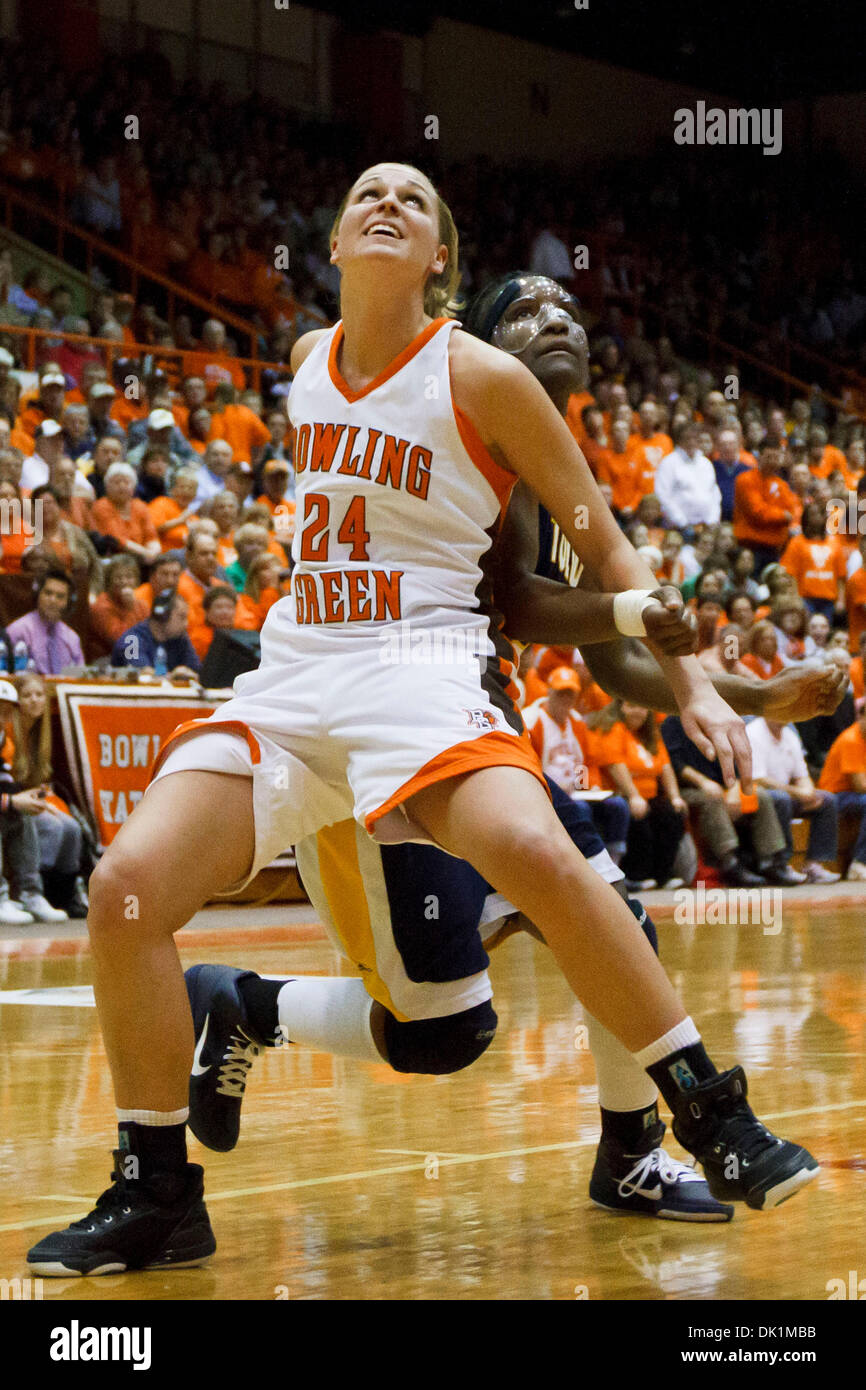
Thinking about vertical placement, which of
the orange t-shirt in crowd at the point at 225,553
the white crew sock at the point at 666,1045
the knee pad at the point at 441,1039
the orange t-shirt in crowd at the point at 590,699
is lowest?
the orange t-shirt in crowd at the point at 590,699

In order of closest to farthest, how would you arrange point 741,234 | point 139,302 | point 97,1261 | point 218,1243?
point 97,1261, point 218,1243, point 139,302, point 741,234

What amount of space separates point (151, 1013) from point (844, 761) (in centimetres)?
1046

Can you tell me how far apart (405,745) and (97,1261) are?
94cm

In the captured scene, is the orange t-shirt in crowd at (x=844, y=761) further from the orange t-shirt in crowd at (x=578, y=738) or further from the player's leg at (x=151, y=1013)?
the player's leg at (x=151, y=1013)

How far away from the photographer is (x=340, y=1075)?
5.09 metres

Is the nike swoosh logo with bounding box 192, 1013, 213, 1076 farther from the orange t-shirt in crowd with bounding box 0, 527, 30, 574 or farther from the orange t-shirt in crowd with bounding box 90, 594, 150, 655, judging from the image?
the orange t-shirt in crowd with bounding box 0, 527, 30, 574

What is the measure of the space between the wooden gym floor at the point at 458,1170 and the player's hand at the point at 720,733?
781mm

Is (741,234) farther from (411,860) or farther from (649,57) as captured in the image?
(411,860)

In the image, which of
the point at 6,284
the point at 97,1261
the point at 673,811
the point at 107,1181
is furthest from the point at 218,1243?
the point at 6,284

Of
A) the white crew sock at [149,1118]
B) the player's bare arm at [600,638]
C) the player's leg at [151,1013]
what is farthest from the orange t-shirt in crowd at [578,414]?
the white crew sock at [149,1118]

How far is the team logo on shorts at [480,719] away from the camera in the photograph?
311cm

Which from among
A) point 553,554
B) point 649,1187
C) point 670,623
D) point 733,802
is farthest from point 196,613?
point 670,623

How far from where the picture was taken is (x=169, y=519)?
1184 centimetres

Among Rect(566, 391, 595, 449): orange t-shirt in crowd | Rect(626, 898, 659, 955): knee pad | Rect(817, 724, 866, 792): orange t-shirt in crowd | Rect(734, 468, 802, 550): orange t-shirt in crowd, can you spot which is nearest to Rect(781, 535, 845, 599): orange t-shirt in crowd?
Rect(734, 468, 802, 550): orange t-shirt in crowd
